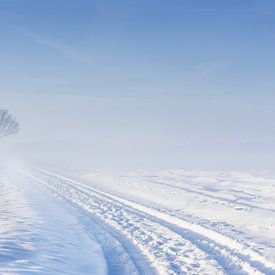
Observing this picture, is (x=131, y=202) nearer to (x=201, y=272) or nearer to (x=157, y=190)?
(x=157, y=190)

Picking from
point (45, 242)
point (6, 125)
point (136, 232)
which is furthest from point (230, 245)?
point (6, 125)

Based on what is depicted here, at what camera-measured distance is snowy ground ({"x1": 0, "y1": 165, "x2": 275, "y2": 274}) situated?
14.2 m

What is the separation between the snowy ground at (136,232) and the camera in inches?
561

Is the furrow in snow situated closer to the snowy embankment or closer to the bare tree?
the snowy embankment

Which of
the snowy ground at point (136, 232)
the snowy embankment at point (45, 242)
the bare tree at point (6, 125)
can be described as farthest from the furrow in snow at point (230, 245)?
the bare tree at point (6, 125)

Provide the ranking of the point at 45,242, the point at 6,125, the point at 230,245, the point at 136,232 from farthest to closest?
the point at 6,125 → the point at 136,232 → the point at 230,245 → the point at 45,242

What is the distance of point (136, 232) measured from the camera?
19.5 meters

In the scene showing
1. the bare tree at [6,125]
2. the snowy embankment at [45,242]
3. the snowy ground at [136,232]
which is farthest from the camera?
the bare tree at [6,125]

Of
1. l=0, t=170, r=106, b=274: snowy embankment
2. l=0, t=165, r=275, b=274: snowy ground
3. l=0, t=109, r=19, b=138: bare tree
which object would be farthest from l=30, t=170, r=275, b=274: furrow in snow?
l=0, t=109, r=19, b=138: bare tree

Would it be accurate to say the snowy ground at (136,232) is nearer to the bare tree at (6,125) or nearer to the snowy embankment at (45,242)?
the snowy embankment at (45,242)

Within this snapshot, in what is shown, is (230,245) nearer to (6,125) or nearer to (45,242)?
(45,242)

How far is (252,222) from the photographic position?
74.8ft

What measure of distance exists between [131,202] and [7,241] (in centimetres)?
1437

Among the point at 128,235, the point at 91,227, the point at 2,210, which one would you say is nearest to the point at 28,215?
the point at 2,210
